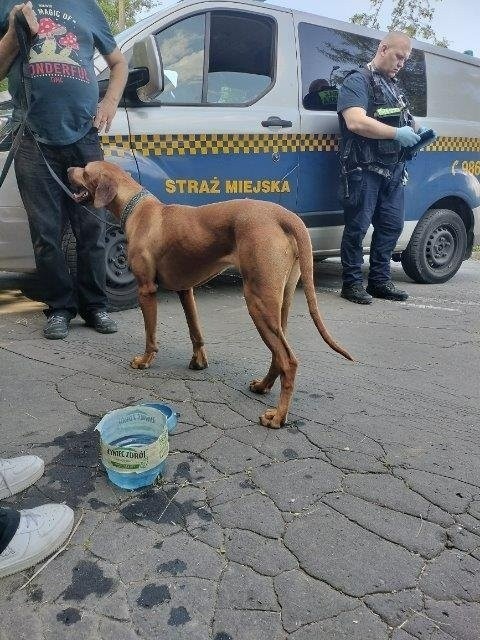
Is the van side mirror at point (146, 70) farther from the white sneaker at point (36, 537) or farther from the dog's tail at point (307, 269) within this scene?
the white sneaker at point (36, 537)

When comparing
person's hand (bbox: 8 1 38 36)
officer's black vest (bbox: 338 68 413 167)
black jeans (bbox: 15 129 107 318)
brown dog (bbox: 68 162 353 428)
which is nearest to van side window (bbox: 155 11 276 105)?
officer's black vest (bbox: 338 68 413 167)

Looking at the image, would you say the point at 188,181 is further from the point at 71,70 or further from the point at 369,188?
the point at 369,188

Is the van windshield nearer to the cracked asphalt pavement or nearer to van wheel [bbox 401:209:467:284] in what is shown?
the cracked asphalt pavement

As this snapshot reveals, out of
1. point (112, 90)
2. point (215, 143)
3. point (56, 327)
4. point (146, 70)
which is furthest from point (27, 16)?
point (56, 327)

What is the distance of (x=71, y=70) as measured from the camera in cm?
309

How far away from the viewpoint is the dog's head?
2883 mm

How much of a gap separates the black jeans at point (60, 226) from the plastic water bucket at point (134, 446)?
5.66 ft

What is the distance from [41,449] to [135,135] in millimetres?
2426

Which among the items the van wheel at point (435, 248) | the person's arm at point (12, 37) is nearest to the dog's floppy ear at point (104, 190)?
the person's arm at point (12, 37)

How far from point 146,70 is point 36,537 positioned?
117 inches

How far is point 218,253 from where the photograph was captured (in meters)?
2.53

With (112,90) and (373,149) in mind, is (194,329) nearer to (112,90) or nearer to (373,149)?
(112,90)

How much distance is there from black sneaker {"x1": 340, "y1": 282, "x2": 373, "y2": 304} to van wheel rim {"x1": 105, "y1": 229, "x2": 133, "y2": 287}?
1.96 meters

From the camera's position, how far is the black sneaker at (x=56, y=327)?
345cm
